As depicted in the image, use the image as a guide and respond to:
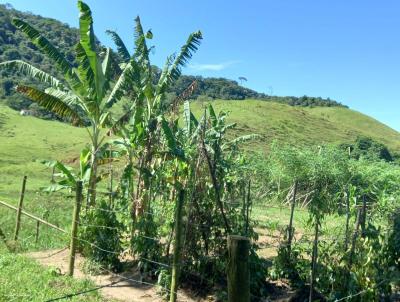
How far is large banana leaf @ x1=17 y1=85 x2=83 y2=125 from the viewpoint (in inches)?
382

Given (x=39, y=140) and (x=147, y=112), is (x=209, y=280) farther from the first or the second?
(x=39, y=140)

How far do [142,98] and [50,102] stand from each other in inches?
79.2

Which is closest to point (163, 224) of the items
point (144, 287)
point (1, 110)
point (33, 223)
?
point (144, 287)

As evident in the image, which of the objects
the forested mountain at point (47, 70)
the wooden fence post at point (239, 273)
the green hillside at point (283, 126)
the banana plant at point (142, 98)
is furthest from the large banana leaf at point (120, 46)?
the forested mountain at point (47, 70)

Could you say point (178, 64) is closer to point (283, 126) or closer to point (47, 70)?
point (283, 126)

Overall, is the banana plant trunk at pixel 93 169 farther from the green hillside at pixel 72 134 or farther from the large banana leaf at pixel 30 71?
the green hillside at pixel 72 134

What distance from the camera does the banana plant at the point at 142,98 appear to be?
9.57m

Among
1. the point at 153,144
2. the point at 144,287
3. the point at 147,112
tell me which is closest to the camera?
the point at 144,287

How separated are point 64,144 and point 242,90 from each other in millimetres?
53498

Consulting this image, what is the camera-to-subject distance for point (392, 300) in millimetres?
6121

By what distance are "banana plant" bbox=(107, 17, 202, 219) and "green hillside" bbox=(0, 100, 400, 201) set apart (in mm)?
11255

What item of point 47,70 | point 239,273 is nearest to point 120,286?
point 239,273

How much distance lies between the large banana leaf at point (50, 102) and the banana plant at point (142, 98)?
39.0 inches

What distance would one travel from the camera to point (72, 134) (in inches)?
1884
